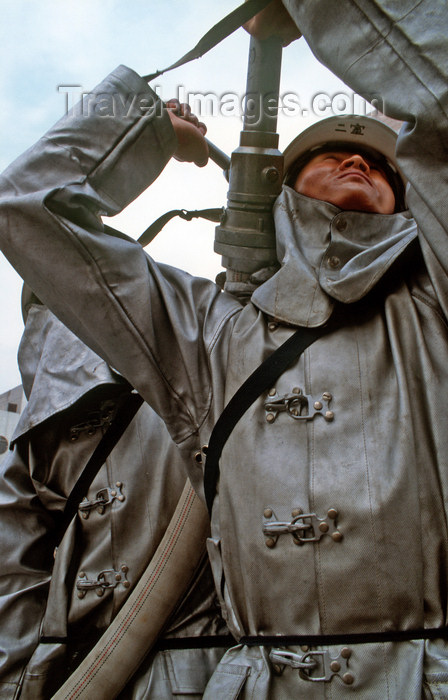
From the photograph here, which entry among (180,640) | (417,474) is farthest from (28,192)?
(180,640)

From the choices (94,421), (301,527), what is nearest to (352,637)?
(301,527)

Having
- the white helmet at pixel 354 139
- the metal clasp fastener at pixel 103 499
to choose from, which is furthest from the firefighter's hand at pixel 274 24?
the metal clasp fastener at pixel 103 499

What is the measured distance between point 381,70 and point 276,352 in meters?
0.81

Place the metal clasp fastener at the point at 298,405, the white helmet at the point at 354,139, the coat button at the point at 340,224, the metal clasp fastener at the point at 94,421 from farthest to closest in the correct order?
the metal clasp fastener at the point at 94,421
the white helmet at the point at 354,139
the coat button at the point at 340,224
the metal clasp fastener at the point at 298,405

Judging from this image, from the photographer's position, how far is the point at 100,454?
3.04m

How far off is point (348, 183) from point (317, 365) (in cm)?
77

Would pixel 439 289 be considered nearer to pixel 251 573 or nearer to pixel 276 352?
pixel 276 352

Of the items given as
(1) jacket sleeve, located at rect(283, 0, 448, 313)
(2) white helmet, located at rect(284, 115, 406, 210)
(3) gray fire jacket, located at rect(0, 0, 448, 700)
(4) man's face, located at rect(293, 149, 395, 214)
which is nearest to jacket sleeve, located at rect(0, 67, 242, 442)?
(3) gray fire jacket, located at rect(0, 0, 448, 700)

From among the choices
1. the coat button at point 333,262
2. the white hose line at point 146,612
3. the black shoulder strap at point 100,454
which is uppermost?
the coat button at point 333,262

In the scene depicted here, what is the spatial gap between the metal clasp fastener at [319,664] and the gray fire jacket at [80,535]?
94 centimetres

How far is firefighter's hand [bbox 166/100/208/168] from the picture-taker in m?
2.73

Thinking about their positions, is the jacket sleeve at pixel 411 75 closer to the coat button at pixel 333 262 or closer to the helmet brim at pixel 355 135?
the coat button at pixel 333 262

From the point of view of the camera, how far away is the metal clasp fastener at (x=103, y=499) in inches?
115

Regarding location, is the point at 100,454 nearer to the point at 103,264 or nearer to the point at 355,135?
the point at 103,264
